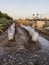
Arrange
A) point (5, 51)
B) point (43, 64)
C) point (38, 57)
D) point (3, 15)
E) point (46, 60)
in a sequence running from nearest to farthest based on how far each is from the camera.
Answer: point (43, 64) < point (46, 60) < point (38, 57) < point (5, 51) < point (3, 15)

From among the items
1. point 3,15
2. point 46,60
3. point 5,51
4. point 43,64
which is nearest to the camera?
point 43,64

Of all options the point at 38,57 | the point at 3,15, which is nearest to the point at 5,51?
the point at 38,57

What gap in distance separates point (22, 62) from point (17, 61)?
32 centimetres

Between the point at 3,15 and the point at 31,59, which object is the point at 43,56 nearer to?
the point at 31,59

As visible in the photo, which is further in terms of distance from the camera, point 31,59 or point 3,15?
point 3,15

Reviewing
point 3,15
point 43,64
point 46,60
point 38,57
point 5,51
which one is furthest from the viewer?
point 3,15

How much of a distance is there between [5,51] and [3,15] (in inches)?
2049

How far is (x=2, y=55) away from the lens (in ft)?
34.3

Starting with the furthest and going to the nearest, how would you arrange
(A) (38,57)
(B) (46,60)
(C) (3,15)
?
(C) (3,15), (A) (38,57), (B) (46,60)

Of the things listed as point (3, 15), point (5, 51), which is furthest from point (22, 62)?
point (3, 15)

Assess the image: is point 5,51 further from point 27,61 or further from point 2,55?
point 27,61

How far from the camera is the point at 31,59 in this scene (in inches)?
377

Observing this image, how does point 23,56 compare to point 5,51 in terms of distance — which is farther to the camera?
point 5,51

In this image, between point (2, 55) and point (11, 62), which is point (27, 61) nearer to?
point (11, 62)
